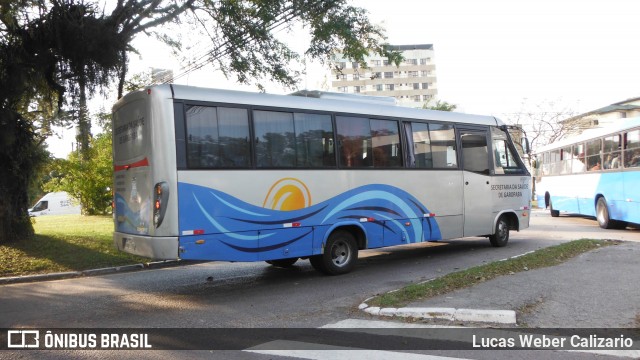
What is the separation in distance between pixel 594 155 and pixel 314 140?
12984mm

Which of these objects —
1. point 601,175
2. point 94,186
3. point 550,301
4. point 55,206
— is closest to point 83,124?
point 550,301

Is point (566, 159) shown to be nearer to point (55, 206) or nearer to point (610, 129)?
point (610, 129)

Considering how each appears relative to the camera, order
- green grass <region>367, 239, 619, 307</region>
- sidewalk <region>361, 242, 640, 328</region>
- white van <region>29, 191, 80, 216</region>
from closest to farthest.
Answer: sidewalk <region>361, 242, 640, 328</region> → green grass <region>367, 239, 619, 307</region> → white van <region>29, 191, 80, 216</region>

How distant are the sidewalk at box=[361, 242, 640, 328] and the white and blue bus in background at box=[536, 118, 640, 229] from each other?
7801mm

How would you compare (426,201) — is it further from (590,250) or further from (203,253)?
(203,253)

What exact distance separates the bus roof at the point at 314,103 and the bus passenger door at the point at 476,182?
0.39m

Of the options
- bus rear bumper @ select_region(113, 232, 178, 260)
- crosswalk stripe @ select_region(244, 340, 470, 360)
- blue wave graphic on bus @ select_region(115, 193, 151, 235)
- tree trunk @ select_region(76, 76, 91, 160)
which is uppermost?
tree trunk @ select_region(76, 76, 91, 160)

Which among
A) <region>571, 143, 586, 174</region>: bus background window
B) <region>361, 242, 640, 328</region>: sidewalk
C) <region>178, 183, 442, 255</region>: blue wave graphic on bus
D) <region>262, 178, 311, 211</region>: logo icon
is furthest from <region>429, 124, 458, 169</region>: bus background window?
<region>571, 143, 586, 174</region>: bus background window

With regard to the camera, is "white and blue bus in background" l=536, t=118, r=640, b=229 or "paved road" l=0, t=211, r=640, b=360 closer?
"paved road" l=0, t=211, r=640, b=360

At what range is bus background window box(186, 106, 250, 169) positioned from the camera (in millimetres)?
7051

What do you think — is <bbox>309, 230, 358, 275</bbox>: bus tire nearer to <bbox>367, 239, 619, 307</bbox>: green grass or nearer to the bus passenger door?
<bbox>367, 239, 619, 307</bbox>: green grass

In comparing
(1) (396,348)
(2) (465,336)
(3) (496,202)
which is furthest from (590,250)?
(1) (396,348)

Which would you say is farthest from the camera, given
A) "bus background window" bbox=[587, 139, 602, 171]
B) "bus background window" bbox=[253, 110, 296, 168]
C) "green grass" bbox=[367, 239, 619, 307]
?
"bus background window" bbox=[587, 139, 602, 171]

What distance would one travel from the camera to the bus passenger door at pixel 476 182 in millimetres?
11031
